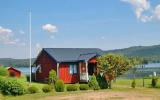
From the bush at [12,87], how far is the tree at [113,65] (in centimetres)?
1033

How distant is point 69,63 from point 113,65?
1200 centimetres

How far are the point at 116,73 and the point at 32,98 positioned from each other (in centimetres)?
1298

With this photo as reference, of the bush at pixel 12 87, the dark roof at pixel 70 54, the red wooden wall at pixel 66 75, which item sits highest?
the dark roof at pixel 70 54

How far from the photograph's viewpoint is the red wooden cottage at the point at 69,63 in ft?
168

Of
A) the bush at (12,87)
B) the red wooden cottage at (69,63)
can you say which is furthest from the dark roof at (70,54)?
the bush at (12,87)

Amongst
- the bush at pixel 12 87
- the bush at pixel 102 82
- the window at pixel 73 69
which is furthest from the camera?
the window at pixel 73 69

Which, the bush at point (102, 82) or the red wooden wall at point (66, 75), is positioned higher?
the red wooden wall at point (66, 75)

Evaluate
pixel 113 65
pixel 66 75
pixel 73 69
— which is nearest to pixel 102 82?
pixel 113 65

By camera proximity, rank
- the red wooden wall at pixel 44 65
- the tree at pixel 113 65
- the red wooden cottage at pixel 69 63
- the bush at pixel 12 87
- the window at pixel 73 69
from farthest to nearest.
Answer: the red wooden wall at pixel 44 65, the window at pixel 73 69, the red wooden cottage at pixel 69 63, the tree at pixel 113 65, the bush at pixel 12 87

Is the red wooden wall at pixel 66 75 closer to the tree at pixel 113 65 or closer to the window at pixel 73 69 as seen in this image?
the window at pixel 73 69

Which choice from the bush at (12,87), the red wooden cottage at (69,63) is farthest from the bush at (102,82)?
the red wooden cottage at (69,63)

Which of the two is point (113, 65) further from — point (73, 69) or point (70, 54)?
point (70, 54)

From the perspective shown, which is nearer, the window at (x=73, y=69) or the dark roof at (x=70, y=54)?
the dark roof at (x=70, y=54)

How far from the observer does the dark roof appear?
169 ft
